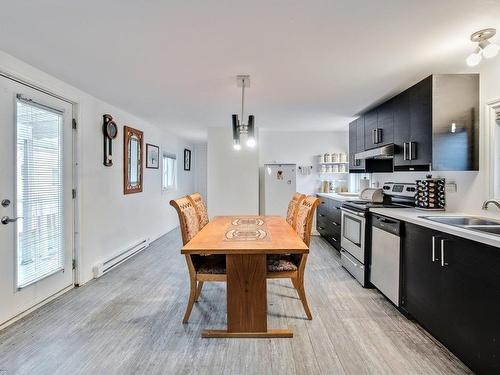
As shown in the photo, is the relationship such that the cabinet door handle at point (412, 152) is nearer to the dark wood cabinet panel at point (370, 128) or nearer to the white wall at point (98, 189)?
the dark wood cabinet panel at point (370, 128)

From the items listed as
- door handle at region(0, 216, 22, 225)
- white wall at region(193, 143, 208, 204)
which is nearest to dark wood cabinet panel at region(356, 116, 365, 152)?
door handle at region(0, 216, 22, 225)

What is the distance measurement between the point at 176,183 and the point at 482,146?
5.56 m

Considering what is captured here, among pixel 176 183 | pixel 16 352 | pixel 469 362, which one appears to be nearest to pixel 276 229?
pixel 469 362

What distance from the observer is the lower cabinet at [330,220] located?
4.25 meters

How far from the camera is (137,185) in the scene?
450 centimetres

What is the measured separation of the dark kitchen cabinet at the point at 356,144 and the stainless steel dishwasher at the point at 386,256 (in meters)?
1.56

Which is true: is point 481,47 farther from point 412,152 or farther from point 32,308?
point 32,308

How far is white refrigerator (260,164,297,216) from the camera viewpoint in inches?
216

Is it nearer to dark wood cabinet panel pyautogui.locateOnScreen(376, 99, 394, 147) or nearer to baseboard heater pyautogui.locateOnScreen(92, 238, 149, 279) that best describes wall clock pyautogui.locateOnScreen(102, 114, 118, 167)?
baseboard heater pyautogui.locateOnScreen(92, 238, 149, 279)

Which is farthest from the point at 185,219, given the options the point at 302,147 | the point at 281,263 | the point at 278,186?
the point at 302,147

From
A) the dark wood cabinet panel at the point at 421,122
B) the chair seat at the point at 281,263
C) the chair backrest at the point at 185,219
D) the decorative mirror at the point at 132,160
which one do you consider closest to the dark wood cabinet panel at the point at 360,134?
the dark wood cabinet panel at the point at 421,122

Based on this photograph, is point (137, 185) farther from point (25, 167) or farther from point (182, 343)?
point (182, 343)

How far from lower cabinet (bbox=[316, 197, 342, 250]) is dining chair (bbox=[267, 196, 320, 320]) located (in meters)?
1.80

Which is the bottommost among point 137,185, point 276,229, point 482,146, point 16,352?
point 16,352
